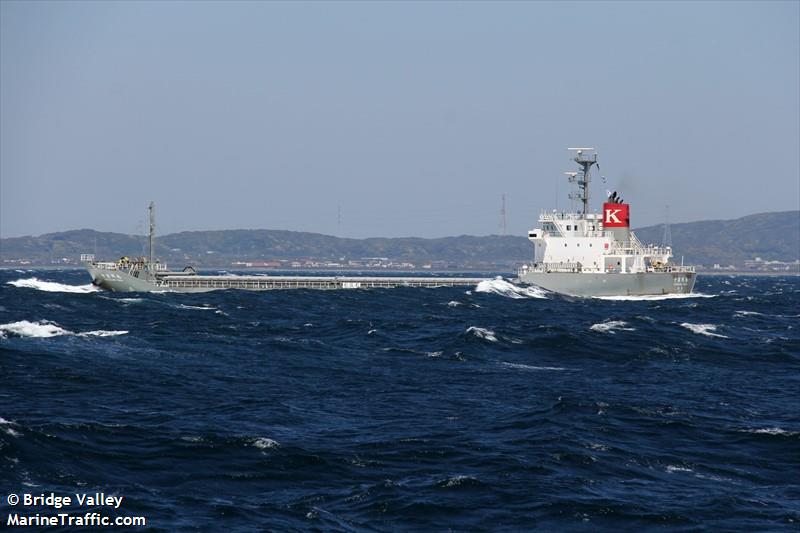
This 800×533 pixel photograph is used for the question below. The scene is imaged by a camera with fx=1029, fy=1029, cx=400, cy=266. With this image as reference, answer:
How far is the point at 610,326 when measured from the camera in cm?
6112

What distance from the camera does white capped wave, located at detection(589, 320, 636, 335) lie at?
58750 millimetres

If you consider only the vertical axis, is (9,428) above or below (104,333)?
below

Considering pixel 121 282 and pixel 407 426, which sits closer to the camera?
pixel 407 426

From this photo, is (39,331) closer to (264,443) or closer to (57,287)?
(264,443)

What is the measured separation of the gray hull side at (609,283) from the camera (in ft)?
317

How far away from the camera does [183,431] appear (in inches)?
1110

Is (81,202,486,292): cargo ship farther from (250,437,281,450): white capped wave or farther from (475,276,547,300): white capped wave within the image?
(250,437,281,450): white capped wave

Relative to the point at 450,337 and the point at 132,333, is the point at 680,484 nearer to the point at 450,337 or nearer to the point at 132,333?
the point at 450,337

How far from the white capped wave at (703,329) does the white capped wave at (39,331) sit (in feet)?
107

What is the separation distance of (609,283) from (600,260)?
362cm

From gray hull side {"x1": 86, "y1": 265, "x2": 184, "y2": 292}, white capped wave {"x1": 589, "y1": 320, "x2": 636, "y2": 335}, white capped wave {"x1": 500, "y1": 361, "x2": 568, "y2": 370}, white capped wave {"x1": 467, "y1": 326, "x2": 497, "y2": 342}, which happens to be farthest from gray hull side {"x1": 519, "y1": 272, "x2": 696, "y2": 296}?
white capped wave {"x1": 500, "y1": 361, "x2": 568, "y2": 370}

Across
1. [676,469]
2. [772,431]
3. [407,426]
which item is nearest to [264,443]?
[407,426]

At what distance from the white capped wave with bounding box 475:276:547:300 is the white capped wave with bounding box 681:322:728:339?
1307 inches

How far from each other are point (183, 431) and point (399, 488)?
7915mm
